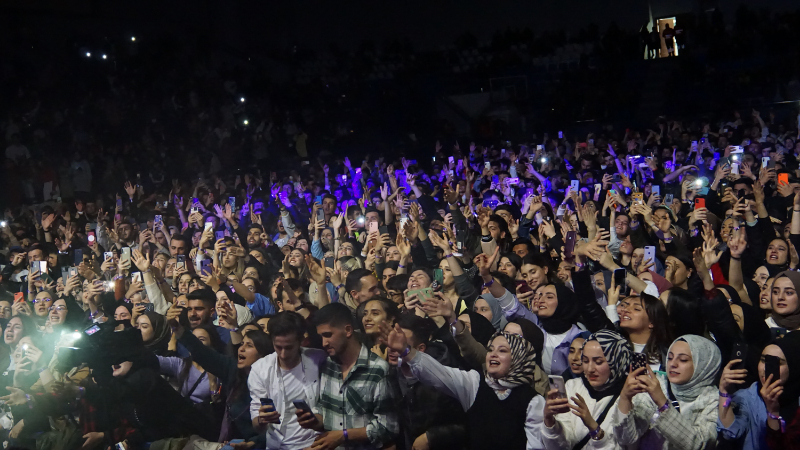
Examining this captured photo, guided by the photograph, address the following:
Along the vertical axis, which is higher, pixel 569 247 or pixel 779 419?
pixel 569 247

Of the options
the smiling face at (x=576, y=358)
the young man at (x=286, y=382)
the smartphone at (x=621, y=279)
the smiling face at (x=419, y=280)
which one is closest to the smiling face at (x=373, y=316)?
the young man at (x=286, y=382)

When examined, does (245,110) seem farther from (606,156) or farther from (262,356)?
(262,356)

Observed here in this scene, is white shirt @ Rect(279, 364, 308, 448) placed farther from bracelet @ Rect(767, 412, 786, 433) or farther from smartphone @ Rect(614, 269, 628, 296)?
bracelet @ Rect(767, 412, 786, 433)

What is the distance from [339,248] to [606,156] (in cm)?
452

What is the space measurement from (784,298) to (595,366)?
1109 millimetres

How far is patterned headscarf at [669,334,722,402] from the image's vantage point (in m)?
3.08

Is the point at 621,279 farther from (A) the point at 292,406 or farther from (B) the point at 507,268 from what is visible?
(A) the point at 292,406

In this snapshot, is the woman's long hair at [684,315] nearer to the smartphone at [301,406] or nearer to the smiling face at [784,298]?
the smiling face at [784,298]

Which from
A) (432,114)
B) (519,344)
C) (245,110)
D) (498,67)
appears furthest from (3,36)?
(519,344)

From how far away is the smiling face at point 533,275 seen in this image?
439cm

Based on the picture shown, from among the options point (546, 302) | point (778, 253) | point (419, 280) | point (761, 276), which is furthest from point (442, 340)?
point (778, 253)

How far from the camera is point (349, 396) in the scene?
347 centimetres

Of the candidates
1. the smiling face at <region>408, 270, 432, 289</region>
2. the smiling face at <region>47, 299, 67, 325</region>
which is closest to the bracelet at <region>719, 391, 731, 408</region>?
the smiling face at <region>408, 270, 432, 289</region>

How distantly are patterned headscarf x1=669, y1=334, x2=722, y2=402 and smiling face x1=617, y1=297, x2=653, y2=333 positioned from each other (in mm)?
373
